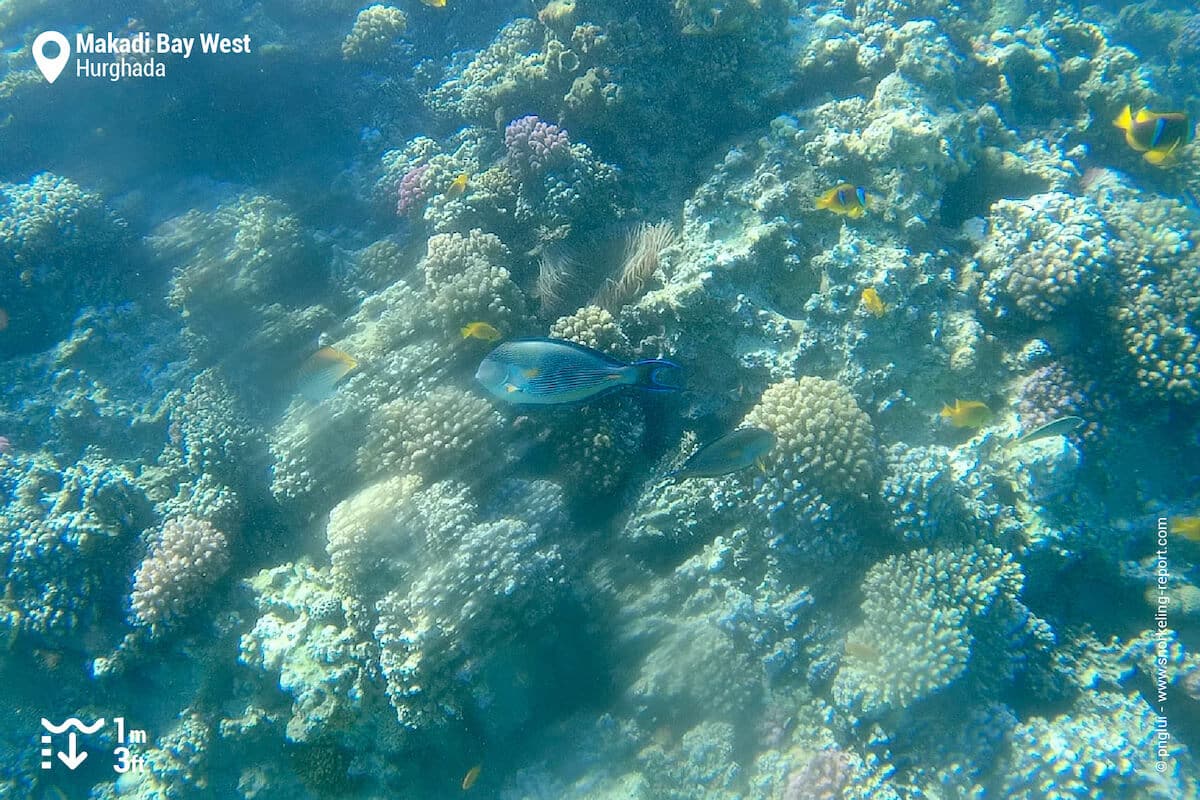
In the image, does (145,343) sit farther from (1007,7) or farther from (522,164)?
(1007,7)

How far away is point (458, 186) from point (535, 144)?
34.0 inches

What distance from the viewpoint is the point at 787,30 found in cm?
583

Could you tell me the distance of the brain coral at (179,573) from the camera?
4.76 m

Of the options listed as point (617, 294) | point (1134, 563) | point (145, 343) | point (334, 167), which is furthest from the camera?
point (334, 167)

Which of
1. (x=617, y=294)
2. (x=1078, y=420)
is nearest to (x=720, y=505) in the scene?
(x=617, y=294)

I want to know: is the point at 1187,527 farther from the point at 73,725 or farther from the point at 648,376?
the point at 73,725

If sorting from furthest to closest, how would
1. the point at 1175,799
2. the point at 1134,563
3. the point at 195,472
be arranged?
the point at 195,472, the point at 1134,563, the point at 1175,799

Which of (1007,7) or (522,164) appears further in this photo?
(1007,7)

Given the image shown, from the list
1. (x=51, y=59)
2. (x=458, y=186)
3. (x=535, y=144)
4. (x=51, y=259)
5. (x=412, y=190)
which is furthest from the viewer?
(x=51, y=59)

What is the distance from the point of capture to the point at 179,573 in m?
4.76

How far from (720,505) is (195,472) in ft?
16.5

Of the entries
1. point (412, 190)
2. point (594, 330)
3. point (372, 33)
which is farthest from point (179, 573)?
point (372, 33)

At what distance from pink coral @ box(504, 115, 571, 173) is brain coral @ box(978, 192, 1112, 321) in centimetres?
389

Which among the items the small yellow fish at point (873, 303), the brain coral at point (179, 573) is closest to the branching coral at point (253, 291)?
the brain coral at point (179, 573)
